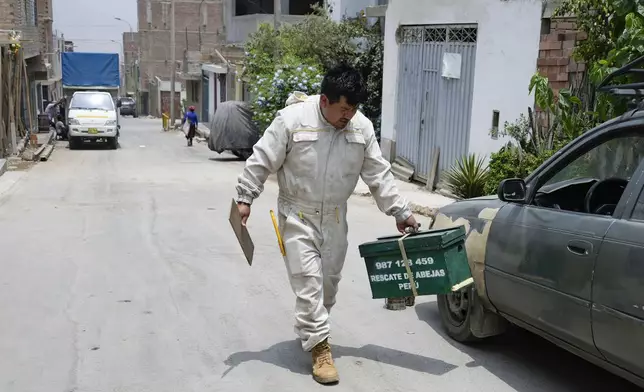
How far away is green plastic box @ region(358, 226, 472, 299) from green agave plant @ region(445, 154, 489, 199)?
7017 millimetres

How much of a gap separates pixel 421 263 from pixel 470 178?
7.22 metres

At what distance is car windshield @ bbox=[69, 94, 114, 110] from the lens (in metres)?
25.2

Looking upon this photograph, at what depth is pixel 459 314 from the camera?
16.9ft

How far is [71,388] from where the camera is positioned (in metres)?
4.30

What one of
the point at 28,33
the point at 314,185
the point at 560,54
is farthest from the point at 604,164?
the point at 28,33

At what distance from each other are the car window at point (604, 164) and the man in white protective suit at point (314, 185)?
1363mm

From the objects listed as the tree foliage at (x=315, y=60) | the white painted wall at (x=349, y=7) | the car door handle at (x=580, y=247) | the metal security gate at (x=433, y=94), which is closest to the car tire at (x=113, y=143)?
the tree foliage at (x=315, y=60)

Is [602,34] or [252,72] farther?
[252,72]

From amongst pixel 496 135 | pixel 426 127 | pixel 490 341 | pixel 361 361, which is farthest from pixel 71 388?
pixel 426 127

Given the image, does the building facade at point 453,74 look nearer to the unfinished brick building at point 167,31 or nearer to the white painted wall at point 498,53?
the white painted wall at point 498,53

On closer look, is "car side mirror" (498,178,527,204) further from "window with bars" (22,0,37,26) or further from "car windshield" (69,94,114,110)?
"window with bars" (22,0,37,26)

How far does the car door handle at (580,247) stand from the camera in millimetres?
3678

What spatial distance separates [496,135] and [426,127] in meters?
2.39

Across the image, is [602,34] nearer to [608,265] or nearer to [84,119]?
[608,265]
